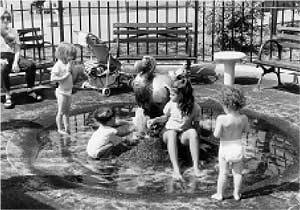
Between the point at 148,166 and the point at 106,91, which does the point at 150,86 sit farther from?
the point at 106,91

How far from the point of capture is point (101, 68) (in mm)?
10172

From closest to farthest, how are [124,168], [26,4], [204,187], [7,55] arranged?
1. [204,187]
2. [124,168]
3. [7,55]
4. [26,4]

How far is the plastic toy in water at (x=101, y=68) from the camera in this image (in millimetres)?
9984

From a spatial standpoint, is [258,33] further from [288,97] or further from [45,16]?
[45,16]

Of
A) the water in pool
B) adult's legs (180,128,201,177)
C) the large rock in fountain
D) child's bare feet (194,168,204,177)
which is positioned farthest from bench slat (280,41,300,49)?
child's bare feet (194,168,204,177)

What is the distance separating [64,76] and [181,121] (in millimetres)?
1900

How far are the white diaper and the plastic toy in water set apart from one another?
4.75 metres

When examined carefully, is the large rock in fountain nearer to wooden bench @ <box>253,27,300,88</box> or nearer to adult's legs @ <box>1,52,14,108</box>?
adult's legs @ <box>1,52,14,108</box>

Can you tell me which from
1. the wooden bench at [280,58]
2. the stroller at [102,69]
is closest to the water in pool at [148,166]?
the wooden bench at [280,58]

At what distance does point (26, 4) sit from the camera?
87.3 feet

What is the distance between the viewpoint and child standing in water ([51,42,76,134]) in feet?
24.4

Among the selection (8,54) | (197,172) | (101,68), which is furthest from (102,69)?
(197,172)

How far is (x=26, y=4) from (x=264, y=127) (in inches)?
806

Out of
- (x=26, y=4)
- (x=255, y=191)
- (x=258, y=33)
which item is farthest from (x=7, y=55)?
(x=26, y=4)
